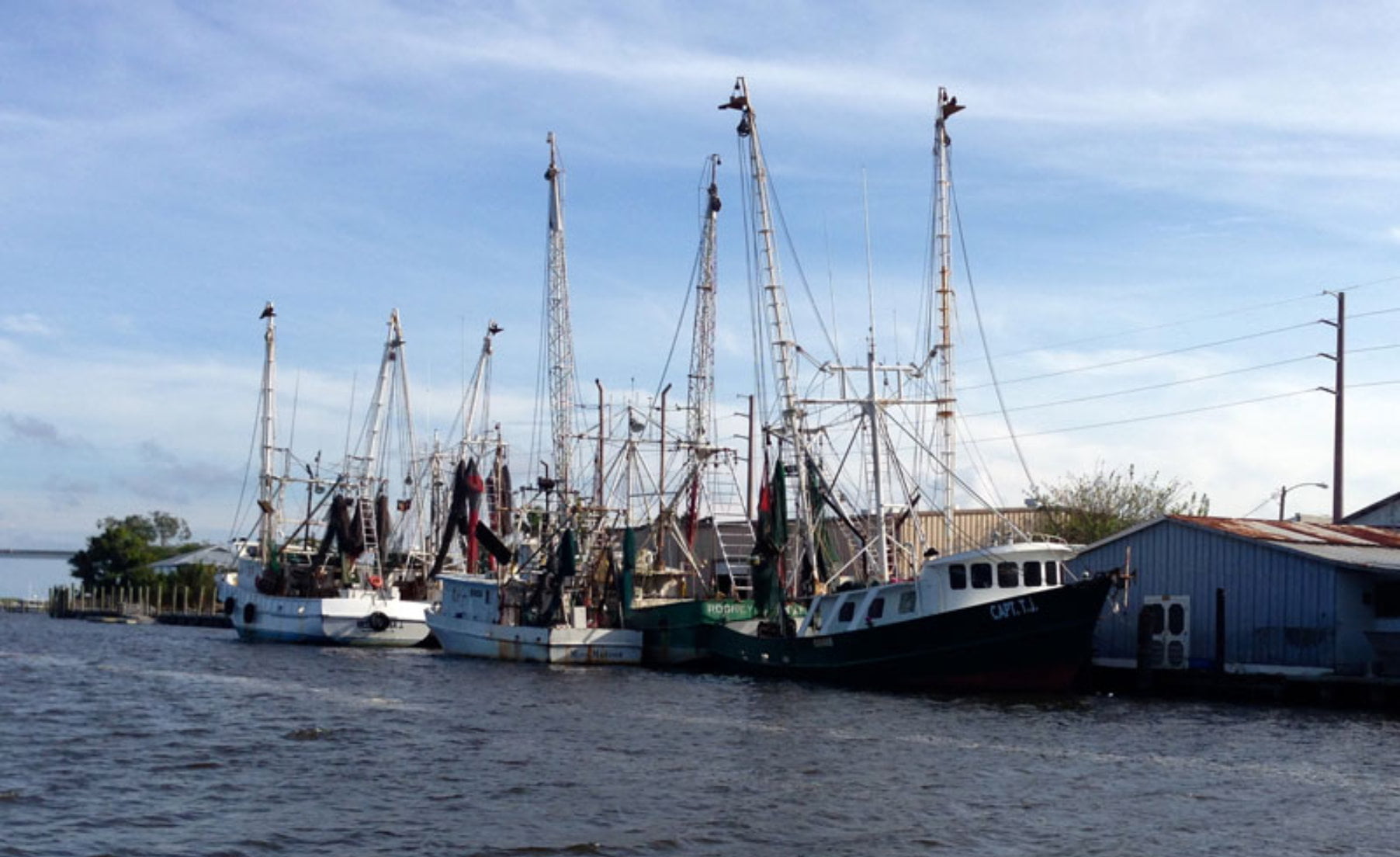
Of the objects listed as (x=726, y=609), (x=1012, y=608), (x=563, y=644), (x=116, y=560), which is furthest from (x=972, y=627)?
(x=116, y=560)

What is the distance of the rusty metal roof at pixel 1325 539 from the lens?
4284 cm

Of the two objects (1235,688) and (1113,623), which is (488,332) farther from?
(1235,688)

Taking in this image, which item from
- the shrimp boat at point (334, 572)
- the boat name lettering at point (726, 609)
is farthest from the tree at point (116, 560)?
the boat name lettering at point (726, 609)

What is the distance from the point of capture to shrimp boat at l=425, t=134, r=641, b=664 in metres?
62.4

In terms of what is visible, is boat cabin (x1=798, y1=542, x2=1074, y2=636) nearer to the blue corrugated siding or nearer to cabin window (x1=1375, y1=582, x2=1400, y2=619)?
the blue corrugated siding

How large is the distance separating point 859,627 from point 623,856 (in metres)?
28.6

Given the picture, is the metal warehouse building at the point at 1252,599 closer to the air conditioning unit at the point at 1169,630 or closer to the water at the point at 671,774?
the air conditioning unit at the point at 1169,630

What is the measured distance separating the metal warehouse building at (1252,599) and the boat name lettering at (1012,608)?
12.0 ft

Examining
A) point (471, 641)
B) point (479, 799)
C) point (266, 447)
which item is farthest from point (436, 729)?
point (266, 447)

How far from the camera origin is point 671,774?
29.4 m

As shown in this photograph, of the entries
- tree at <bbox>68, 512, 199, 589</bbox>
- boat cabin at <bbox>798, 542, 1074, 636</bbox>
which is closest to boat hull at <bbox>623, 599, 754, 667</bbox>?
boat cabin at <bbox>798, 542, 1074, 636</bbox>

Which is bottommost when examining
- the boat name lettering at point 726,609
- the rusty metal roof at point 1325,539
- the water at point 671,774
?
the water at point 671,774

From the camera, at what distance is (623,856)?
71.1 ft

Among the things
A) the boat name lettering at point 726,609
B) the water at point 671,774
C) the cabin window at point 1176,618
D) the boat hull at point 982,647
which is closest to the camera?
the water at point 671,774
